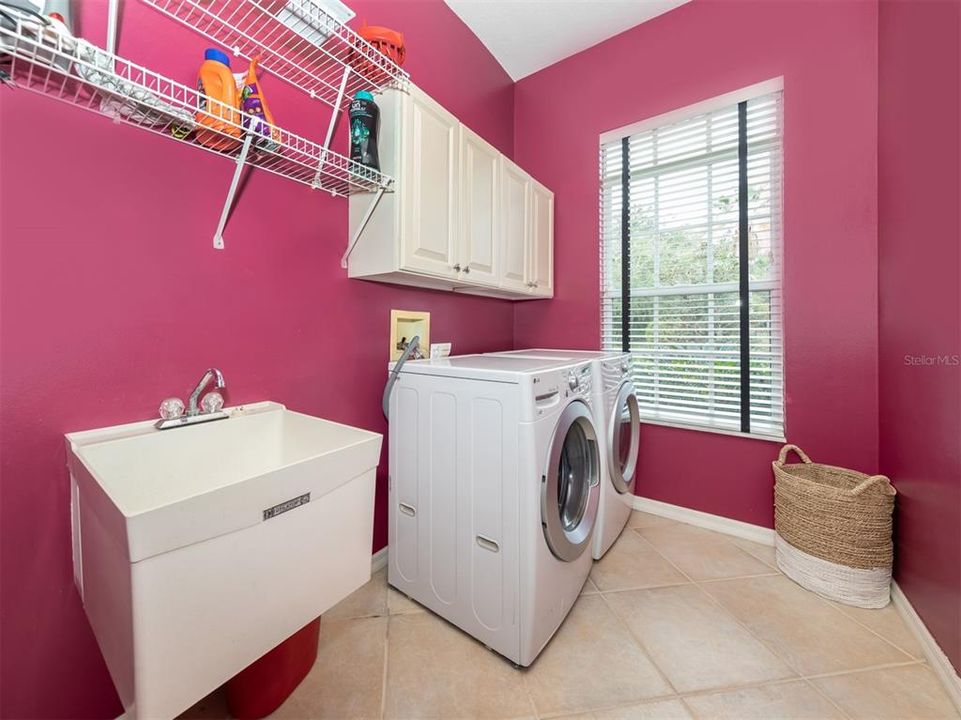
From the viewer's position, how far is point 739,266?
2115mm

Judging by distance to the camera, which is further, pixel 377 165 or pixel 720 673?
pixel 377 165

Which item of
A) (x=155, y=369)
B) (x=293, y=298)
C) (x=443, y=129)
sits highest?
Answer: (x=443, y=129)

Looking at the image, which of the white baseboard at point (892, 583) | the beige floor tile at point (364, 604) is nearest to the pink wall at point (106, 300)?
the beige floor tile at point (364, 604)

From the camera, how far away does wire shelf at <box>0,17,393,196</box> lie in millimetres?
729

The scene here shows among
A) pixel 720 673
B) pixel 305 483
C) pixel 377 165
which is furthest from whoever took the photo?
pixel 377 165

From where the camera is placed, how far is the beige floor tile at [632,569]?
1.75 metres

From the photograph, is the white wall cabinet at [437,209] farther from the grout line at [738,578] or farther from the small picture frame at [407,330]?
the grout line at [738,578]

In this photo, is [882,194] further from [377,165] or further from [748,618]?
[377,165]

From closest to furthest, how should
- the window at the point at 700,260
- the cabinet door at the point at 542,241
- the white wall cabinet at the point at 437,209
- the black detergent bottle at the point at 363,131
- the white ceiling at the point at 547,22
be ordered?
the black detergent bottle at the point at 363,131 → the white wall cabinet at the point at 437,209 → the window at the point at 700,260 → the white ceiling at the point at 547,22 → the cabinet door at the point at 542,241

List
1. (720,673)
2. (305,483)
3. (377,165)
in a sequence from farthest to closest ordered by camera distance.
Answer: (377,165), (720,673), (305,483)

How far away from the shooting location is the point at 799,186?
1.94 metres

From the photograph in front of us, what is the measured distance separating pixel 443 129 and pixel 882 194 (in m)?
1.99

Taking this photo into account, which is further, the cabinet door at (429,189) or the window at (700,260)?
the window at (700,260)

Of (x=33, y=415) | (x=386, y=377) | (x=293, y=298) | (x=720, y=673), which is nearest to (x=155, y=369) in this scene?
(x=33, y=415)
